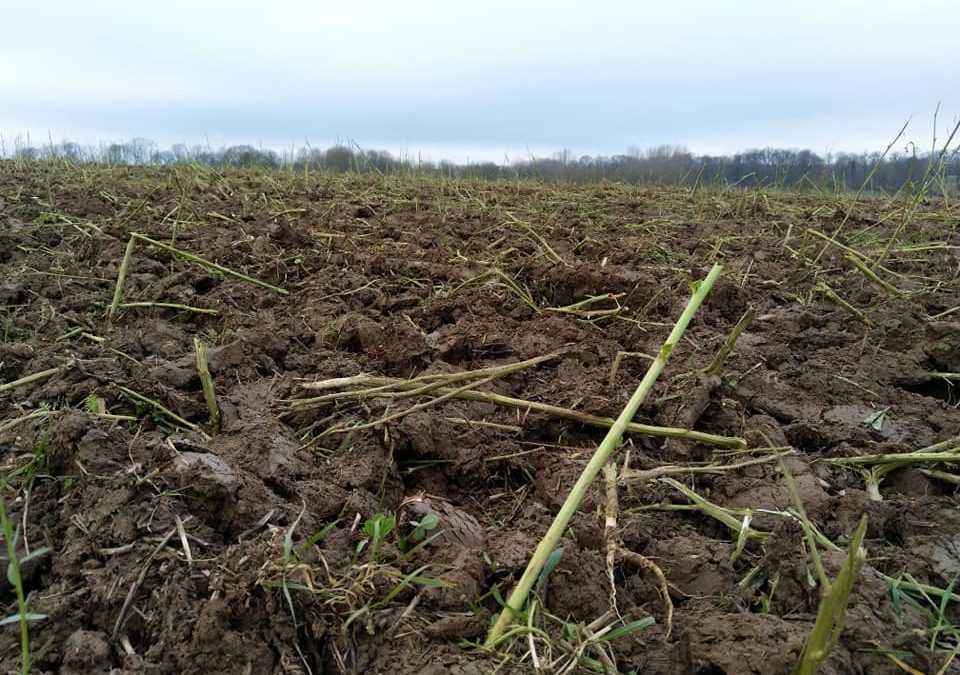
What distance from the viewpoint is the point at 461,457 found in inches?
63.3

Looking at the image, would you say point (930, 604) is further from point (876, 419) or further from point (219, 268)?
point (219, 268)

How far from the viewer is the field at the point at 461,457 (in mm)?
1093

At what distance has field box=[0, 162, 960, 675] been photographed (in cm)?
109

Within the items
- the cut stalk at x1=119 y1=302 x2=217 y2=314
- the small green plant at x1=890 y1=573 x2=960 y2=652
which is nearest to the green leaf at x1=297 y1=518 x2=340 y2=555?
the small green plant at x1=890 y1=573 x2=960 y2=652

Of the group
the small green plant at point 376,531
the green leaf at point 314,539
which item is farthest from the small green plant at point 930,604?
the green leaf at point 314,539

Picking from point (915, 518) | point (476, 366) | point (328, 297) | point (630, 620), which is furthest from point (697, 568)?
point (328, 297)

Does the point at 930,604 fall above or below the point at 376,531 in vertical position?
below

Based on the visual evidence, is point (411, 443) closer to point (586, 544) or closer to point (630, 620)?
point (586, 544)

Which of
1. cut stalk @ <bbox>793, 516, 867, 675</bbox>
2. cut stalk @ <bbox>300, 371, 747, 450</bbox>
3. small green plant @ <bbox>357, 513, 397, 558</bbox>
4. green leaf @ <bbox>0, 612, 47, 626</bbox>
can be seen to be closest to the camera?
cut stalk @ <bbox>793, 516, 867, 675</bbox>

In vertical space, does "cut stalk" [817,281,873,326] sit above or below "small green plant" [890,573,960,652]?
above

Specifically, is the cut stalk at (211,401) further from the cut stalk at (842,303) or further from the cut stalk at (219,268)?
the cut stalk at (842,303)

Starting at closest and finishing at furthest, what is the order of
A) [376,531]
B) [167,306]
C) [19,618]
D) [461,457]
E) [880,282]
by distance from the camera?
1. [19,618]
2. [376,531]
3. [461,457]
4. [167,306]
5. [880,282]

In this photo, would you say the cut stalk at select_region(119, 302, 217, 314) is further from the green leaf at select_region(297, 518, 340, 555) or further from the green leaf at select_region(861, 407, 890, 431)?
the green leaf at select_region(861, 407, 890, 431)

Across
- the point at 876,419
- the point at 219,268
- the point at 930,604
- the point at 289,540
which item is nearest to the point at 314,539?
the point at 289,540
